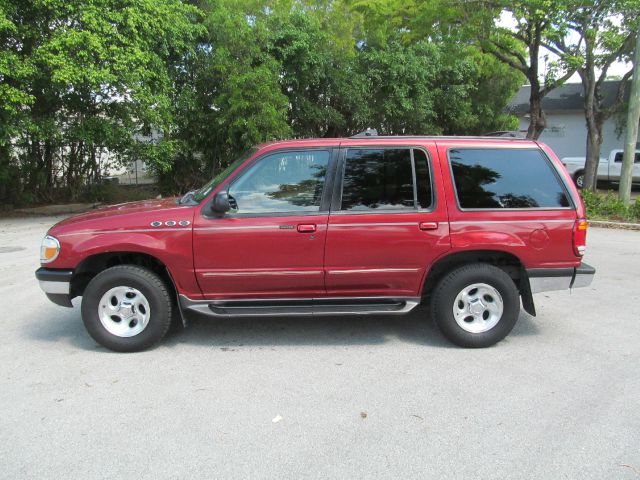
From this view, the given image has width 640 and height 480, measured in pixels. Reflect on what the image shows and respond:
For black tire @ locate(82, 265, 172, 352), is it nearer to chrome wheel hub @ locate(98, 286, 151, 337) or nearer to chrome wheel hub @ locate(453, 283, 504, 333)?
chrome wheel hub @ locate(98, 286, 151, 337)

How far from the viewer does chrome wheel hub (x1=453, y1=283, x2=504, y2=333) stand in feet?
14.7

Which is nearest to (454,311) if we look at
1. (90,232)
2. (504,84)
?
(90,232)

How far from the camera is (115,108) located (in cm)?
1438

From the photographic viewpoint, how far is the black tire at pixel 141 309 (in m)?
4.33

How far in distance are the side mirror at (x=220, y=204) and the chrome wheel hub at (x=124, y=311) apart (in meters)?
1.02

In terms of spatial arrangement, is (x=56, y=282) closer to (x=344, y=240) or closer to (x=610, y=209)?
(x=344, y=240)

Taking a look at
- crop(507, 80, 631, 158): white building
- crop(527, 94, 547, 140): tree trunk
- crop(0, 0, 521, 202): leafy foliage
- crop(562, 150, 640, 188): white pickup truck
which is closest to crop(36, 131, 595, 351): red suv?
crop(0, 0, 521, 202): leafy foliage

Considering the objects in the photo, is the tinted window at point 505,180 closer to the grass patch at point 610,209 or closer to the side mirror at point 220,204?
the side mirror at point 220,204

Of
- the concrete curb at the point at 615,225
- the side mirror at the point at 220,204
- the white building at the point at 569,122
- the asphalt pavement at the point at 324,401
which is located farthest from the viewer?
the white building at the point at 569,122

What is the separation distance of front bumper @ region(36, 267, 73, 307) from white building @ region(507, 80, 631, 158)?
27818 mm

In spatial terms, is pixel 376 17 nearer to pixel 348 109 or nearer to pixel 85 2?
pixel 348 109

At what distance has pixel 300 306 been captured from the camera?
14.6ft

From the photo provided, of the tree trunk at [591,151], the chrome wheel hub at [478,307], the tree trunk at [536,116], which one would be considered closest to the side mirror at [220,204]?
the chrome wheel hub at [478,307]

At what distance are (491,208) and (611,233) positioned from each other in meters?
8.60
